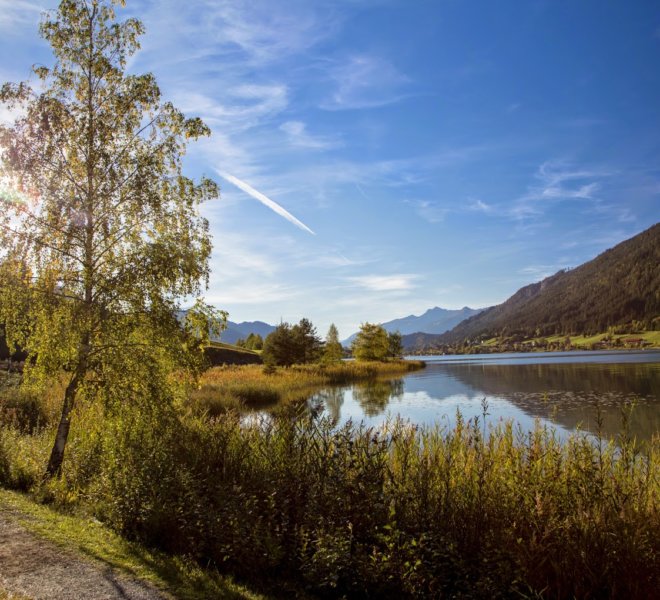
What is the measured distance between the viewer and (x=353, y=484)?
23.3ft

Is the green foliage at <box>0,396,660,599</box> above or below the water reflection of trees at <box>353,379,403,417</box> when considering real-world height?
above

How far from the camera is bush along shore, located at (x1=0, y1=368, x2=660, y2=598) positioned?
576cm

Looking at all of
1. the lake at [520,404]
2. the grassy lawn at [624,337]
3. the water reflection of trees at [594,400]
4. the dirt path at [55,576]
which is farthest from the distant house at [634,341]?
the dirt path at [55,576]

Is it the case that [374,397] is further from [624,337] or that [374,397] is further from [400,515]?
[624,337]

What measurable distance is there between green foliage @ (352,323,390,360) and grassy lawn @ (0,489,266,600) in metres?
76.8

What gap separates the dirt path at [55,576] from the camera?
5.55 meters

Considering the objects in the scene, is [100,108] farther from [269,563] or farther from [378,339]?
[378,339]

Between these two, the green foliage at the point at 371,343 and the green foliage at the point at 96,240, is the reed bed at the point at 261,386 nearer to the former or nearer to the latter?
the green foliage at the point at 96,240

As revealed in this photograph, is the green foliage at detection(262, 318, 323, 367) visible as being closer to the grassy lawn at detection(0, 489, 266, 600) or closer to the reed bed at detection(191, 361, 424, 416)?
the reed bed at detection(191, 361, 424, 416)

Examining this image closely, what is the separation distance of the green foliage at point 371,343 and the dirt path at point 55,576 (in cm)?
7826

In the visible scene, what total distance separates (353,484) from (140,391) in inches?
222

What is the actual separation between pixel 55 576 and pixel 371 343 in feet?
261

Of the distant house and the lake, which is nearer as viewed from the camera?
the lake

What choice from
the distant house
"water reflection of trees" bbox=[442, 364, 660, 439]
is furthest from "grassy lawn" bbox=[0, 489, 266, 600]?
the distant house
